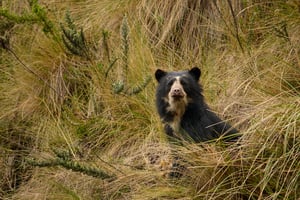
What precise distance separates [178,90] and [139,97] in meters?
1.10

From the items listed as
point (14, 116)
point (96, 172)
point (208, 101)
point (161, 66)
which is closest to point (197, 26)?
point (161, 66)

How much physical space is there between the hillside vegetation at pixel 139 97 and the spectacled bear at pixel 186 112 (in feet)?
0.54

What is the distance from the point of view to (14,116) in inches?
279

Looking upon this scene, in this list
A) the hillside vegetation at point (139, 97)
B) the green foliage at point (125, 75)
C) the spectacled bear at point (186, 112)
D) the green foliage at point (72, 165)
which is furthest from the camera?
the green foliage at point (125, 75)

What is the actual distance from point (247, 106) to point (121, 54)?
1.74 m

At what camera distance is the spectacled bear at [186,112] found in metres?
5.38

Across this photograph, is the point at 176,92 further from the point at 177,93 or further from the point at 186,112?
the point at 186,112

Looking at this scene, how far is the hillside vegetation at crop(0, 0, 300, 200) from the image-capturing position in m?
4.71

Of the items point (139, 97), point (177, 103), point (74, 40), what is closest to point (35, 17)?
point (74, 40)

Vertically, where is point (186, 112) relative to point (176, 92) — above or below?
below

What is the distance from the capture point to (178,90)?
17.7 ft

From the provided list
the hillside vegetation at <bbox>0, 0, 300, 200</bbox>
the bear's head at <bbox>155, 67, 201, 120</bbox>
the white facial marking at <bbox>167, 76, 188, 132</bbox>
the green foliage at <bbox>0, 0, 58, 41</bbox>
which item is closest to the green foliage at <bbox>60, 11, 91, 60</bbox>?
the hillside vegetation at <bbox>0, 0, 300, 200</bbox>

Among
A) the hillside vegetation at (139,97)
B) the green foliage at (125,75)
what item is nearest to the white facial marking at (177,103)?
the hillside vegetation at (139,97)

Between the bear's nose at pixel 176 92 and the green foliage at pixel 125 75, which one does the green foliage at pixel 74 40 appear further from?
the bear's nose at pixel 176 92
